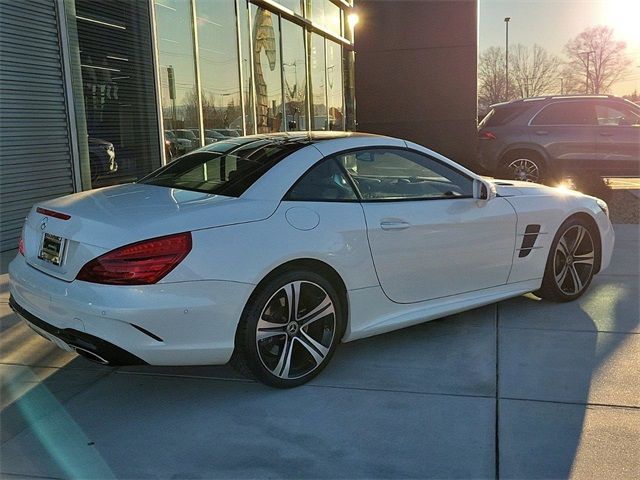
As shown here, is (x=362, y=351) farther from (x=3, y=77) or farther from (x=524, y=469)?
(x=3, y=77)

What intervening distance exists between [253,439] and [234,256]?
0.92 meters

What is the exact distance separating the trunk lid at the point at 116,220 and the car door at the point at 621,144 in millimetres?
9235

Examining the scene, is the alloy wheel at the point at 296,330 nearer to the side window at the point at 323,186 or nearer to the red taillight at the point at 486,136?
the side window at the point at 323,186

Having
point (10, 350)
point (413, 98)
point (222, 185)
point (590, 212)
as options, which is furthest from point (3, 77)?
point (413, 98)

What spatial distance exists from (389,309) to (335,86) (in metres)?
15.3

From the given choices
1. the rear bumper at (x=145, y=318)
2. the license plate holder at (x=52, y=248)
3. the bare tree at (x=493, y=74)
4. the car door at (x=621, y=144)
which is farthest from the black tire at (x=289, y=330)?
the bare tree at (x=493, y=74)

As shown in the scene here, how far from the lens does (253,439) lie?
3031 millimetres

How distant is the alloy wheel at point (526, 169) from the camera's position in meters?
11.1

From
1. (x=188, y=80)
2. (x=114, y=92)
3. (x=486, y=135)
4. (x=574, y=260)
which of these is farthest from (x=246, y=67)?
(x=574, y=260)

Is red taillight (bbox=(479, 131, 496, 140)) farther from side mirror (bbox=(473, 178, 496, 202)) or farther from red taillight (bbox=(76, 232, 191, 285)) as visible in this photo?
red taillight (bbox=(76, 232, 191, 285))

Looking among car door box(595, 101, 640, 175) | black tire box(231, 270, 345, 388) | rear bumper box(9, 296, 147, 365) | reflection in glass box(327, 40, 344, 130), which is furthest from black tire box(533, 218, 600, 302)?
reflection in glass box(327, 40, 344, 130)

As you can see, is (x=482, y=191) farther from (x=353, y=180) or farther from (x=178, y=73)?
(x=178, y=73)

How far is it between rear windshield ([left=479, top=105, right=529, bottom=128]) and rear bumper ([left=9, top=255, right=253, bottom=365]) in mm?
9170

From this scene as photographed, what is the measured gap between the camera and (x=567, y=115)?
11062mm
